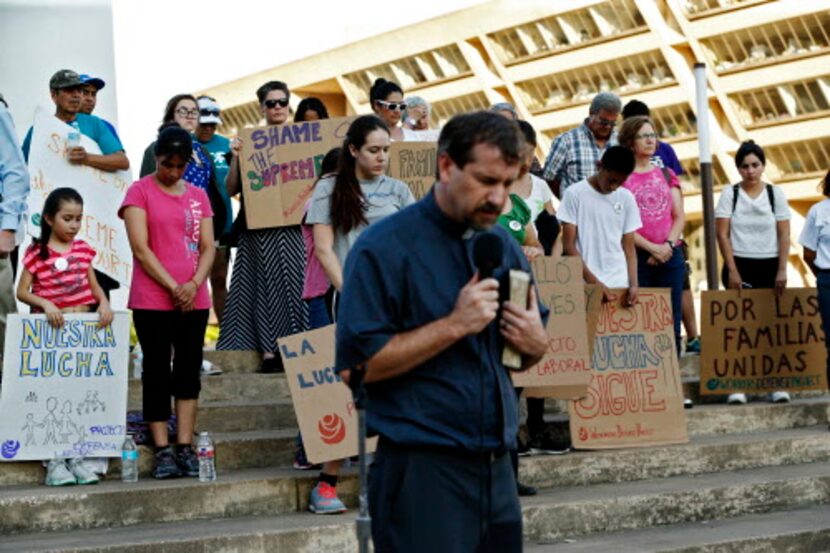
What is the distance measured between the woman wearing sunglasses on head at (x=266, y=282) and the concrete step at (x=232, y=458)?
1.30 metres

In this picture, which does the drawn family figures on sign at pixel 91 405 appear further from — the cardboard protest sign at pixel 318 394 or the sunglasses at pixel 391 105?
the sunglasses at pixel 391 105

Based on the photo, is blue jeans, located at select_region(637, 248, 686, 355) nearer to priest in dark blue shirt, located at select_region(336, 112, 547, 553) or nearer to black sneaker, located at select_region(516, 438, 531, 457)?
black sneaker, located at select_region(516, 438, 531, 457)

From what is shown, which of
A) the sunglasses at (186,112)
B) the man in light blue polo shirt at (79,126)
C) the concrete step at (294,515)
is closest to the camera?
the concrete step at (294,515)

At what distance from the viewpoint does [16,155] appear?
894cm

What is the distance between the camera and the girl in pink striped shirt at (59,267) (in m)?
8.89

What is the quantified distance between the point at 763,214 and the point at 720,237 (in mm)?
354

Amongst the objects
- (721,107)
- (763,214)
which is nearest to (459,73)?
(721,107)

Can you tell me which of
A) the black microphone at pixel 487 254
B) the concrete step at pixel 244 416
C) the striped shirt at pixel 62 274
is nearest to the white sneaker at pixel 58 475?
the striped shirt at pixel 62 274

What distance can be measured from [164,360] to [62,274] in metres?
0.74

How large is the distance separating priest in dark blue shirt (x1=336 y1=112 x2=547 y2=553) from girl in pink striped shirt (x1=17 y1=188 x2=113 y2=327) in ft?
14.7

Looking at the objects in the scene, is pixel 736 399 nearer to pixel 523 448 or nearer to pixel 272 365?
pixel 523 448

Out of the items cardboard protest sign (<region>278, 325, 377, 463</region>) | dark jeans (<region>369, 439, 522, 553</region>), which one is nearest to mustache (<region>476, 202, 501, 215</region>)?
dark jeans (<region>369, 439, 522, 553</region>)

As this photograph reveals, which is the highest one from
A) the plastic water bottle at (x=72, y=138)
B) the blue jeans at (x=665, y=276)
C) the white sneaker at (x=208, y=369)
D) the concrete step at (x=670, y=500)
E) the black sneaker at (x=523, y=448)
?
the plastic water bottle at (x=72, y=138)

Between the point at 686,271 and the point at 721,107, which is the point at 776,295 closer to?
→ the point at 686,271
